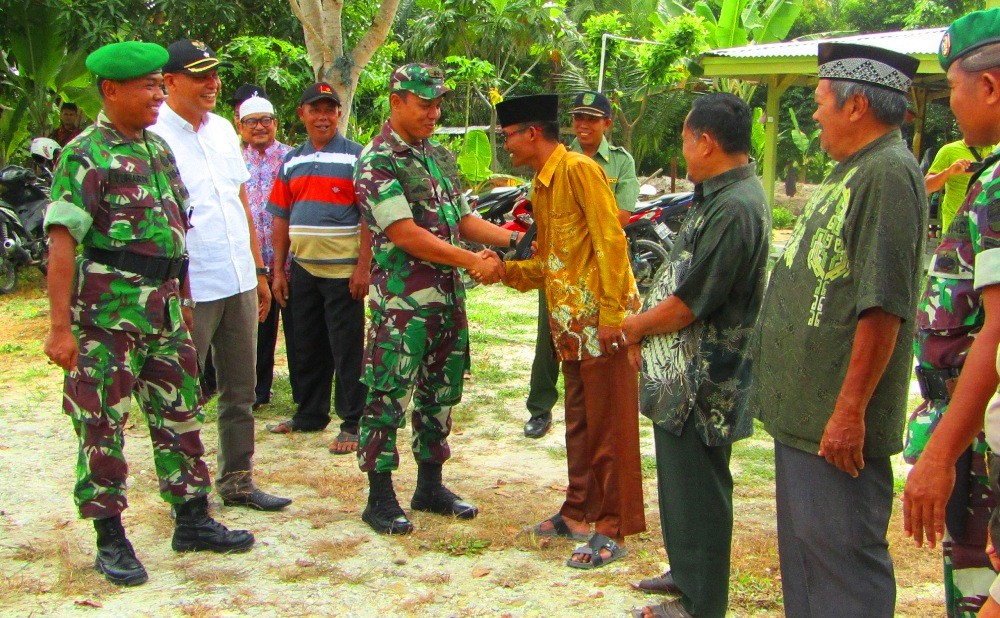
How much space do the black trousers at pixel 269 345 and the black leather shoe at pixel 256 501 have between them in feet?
4.82

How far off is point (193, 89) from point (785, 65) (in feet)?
32.8

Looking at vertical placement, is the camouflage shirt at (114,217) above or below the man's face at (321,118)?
below

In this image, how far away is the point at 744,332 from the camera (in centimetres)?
328

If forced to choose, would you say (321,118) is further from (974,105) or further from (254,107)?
(974,105)

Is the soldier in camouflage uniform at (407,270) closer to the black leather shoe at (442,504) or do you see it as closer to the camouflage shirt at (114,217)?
the black leather shoe at (442,504)

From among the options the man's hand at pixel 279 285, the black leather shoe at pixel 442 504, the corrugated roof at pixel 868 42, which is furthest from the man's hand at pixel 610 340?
the corrugated roof at pixel 868 42

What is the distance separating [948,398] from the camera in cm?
259

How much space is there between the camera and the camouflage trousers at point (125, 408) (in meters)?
3.64

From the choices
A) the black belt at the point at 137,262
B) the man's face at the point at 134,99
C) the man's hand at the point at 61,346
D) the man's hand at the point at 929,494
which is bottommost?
the man's hand at the point at 929,494

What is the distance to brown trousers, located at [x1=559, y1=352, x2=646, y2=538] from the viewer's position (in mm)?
3848

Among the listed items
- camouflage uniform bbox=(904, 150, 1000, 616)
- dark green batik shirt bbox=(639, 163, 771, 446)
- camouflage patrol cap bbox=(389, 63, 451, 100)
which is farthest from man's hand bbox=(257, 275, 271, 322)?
camouflage uniform bbox=(904, 150, 1000, 616)

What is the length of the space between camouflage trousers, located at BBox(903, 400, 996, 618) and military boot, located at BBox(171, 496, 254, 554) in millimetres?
2755

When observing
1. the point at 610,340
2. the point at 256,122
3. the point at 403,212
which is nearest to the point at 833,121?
the point at 610,340

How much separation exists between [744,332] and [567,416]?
1.08 metres
